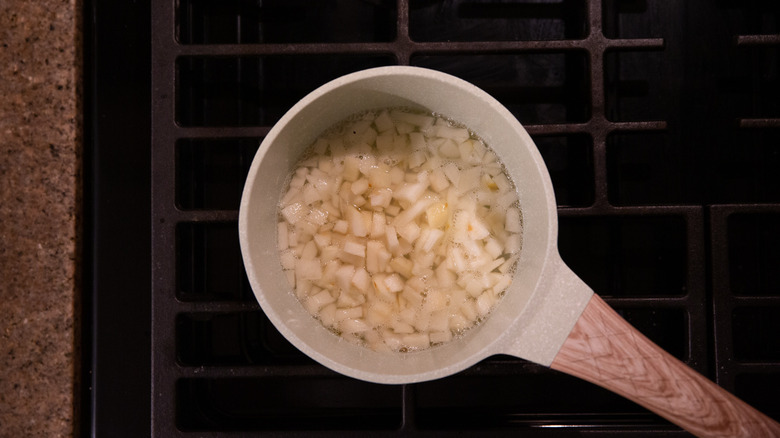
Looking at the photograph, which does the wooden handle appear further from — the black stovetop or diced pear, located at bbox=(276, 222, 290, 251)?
diced pear, located at bbox=(276, 222, 290, 251)

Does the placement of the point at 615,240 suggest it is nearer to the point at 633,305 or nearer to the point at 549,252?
the point at 633,305

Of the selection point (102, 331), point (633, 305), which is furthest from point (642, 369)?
point (102, 331)

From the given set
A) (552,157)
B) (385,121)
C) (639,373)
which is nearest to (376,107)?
(385,121)

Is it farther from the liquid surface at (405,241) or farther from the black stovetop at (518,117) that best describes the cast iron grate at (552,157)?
the liquid surface at (405,241)

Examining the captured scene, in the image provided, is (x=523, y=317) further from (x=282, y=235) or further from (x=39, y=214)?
(x=39, y=214)

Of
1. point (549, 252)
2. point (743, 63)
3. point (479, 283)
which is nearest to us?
point (549, 252)

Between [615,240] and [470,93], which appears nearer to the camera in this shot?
[470,93]
